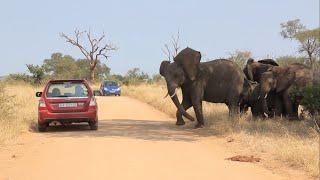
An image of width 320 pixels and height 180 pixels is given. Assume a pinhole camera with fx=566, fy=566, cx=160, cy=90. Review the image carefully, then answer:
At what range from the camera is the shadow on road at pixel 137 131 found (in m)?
15.5

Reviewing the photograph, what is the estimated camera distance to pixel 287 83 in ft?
61.2

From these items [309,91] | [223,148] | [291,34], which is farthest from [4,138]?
[291,34]

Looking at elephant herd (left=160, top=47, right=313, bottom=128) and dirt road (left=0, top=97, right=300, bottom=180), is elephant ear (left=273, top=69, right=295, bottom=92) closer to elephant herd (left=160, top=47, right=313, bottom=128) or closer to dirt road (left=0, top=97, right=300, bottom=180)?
elephant herd (left=160, top=47, right=313, bottom=128)

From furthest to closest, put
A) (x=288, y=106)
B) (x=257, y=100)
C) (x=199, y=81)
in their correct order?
(x=257, y=100)
(x=288, y=106)
(x=199, y=81)

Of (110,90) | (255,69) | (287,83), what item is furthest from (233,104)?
(110,90)

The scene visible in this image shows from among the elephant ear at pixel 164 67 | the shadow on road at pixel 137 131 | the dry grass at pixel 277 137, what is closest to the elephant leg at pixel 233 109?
the dry grass at pixel 277 137

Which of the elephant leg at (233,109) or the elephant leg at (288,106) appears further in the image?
the elephant leg at (288,106)

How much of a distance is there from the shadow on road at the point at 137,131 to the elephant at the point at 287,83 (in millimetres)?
2759

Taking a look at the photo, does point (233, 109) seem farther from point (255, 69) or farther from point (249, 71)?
point (255, 69)

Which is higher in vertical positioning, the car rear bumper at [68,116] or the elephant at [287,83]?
the elephant at [287,83]

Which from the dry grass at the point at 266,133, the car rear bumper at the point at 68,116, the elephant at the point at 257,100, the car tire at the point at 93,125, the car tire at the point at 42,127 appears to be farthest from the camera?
the elephant at the point at 257,100

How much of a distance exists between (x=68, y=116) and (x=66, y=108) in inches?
9.9

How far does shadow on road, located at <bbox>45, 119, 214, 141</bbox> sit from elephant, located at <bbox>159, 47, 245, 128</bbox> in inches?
28.9

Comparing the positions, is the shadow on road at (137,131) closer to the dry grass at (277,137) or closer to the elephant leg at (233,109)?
the dry grass at (277,137)
